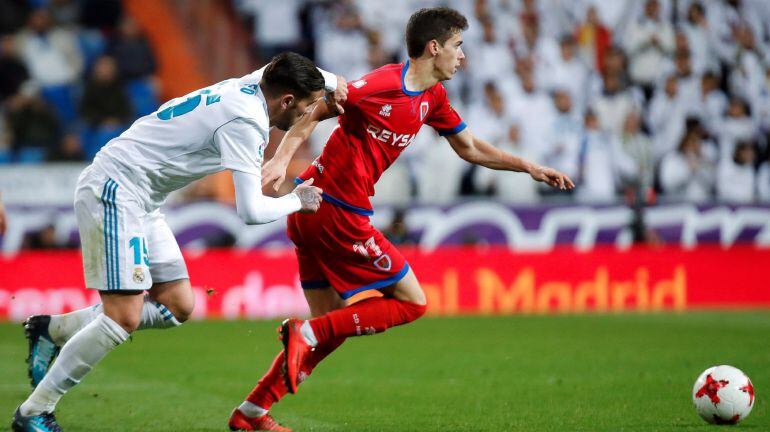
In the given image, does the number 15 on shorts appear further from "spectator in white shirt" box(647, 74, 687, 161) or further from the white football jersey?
"spectator in white shirt" box(647, 74, 687, 161)

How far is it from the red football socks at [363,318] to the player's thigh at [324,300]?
11.3 inches

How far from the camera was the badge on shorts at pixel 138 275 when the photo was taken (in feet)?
18.8

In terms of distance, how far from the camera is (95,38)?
704 inches

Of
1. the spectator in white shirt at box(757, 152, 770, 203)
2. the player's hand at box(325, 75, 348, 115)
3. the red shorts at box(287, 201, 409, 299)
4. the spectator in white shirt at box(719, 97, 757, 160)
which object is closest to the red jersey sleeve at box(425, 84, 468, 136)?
the player's hand at box(325, 75, 348, 115)

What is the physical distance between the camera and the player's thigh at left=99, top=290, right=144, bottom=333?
226 inches

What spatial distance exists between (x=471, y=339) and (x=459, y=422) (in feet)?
16.9

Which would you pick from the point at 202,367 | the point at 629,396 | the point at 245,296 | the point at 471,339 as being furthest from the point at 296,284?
the point at 629,396

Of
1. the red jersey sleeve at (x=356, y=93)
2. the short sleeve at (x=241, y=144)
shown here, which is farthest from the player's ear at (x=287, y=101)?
the red jersey sleeve at (x=356, y=93)

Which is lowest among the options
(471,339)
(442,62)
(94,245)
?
(471,339)

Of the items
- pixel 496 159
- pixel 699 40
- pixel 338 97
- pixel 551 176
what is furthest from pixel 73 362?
pixel 699 40

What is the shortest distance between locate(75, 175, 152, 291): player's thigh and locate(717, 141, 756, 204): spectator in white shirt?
1291 centimetres

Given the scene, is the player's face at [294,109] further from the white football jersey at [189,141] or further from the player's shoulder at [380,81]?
the player's shoulder at [380,81]

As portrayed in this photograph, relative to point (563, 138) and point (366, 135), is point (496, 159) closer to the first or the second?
point (366, 135)

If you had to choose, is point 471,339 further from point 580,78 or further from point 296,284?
point 580,78
